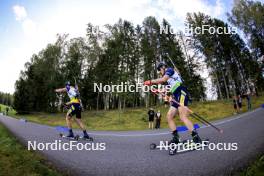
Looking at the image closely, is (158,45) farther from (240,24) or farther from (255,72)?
(255,72)

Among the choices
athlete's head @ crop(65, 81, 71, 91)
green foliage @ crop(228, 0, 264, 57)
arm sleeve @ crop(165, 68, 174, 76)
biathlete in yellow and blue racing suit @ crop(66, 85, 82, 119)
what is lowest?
biathlete in yellow and blue racing suit @ crop(66, 85, 82, 119)

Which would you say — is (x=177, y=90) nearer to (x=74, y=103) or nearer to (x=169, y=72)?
(x=169, y=72)

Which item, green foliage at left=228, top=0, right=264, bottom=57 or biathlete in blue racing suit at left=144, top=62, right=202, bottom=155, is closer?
biathlete in blue racing suit at left=144, top=62, right=202, bottom=155

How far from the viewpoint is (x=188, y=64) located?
3525 centimetres

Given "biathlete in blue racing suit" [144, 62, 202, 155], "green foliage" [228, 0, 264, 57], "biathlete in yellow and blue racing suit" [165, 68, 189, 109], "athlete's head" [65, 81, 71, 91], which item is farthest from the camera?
"green foliage" [228, 0, 264, 57]

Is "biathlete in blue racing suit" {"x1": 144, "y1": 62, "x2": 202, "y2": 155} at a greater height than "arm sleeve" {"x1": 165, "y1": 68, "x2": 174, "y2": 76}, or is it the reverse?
"arm sleeve" {"x1": 165, "y1": 68, "x2": 174, "y2": 76}

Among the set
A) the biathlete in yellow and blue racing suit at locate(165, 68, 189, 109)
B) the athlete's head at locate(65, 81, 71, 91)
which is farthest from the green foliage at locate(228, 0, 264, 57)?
the athlete's head at locate(65, 81, 71, 91)

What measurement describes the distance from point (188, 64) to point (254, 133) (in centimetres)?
3119

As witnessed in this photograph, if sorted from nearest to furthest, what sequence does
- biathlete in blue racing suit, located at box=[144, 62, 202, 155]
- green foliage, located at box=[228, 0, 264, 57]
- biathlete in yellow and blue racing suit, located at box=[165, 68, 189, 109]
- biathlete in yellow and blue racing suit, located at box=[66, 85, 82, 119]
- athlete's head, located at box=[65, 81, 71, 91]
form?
biathlete in blue racing suit, located at box=[144, 62, 202, 155] → biathlete in yellow and blue racing suit, located at box=[165, 68, 189, 109] → athlete's head, located at box=[65, 81, 71, 91] → biathlete in yellow and blue racing suit, located at box=[66, 85, 82, 119] → green foliage, located at box=[228, 0, 264, 57]

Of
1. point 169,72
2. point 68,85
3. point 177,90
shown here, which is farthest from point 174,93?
point 68,85

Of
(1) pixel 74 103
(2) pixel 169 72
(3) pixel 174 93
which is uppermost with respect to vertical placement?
(2) pixel 169 72

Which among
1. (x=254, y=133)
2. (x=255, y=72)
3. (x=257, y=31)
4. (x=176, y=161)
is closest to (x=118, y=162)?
(x=176, y=161)

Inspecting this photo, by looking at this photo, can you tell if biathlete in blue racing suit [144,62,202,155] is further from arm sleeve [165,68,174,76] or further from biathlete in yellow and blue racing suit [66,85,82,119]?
biathlete in yellow and blue racing suit [66,85,82,119]

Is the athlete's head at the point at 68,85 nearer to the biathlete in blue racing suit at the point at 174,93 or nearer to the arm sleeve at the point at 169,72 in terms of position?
the biathlete in blue racing suit at the point at 174,93
